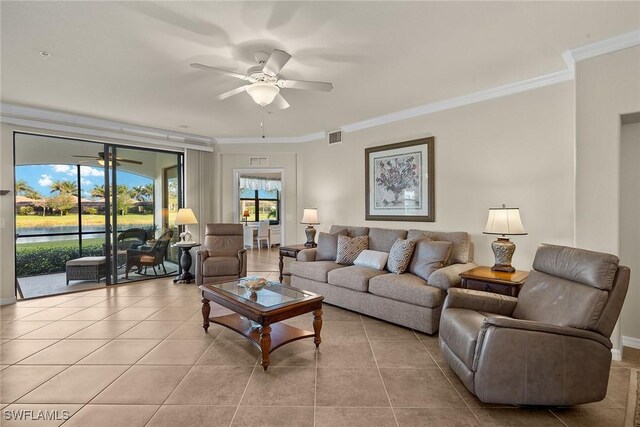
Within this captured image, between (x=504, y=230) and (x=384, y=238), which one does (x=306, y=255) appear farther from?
(x=504, y=230)

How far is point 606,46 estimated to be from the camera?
2600 millimetres

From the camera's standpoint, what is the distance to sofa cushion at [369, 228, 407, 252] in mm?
4250

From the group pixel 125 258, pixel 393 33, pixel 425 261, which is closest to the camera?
pixel 393 33

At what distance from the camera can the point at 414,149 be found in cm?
444

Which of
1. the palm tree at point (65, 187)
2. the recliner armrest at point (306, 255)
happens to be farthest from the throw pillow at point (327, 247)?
the palm tree at point (65, 187)

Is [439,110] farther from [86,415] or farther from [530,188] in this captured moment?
[86,415]

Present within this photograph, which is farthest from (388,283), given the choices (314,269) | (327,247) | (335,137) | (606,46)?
(335,137)

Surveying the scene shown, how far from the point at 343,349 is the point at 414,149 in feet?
9.69

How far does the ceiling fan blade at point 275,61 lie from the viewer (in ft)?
7.53

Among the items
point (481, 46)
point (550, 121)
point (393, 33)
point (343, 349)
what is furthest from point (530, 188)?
point (343, 349)

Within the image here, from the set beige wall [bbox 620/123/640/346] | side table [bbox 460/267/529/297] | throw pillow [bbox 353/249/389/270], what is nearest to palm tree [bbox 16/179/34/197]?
throw pillow [bbox 353/249/389/270]

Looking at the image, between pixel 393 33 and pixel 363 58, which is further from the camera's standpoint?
pixel 363 58

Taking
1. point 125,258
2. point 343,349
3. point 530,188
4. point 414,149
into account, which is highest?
point 414,149

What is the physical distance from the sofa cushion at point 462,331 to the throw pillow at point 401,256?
124cm
